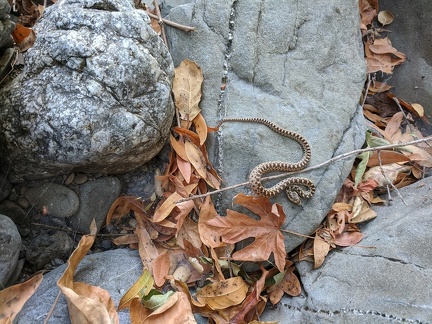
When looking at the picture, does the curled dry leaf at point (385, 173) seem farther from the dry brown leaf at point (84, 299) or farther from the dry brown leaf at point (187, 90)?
the dry brown leaf at point (84, 299)

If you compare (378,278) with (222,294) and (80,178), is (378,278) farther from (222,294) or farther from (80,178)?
(80,178)

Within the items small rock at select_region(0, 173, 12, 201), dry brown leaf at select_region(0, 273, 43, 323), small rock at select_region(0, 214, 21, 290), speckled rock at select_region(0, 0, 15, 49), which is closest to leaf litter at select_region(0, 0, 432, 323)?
dry brown leaf at select_region(0, 273, 43, 323)

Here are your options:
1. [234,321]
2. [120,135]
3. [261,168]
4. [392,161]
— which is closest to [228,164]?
[261,168]

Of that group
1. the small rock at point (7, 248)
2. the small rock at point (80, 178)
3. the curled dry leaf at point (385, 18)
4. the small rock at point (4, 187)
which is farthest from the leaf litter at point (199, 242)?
the curled dry leaf at point (385, 18)

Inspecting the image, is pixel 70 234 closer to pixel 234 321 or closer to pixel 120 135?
pixel 120 135

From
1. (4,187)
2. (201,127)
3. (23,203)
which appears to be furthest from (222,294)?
(4,187)

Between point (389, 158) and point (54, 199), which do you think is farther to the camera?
point (389, 158)

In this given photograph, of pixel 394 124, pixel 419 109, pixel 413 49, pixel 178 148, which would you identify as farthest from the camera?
pixel 413 49
